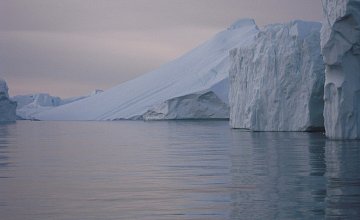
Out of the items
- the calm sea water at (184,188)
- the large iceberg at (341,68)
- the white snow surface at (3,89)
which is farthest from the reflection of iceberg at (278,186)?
the white snow surface at (3,89)

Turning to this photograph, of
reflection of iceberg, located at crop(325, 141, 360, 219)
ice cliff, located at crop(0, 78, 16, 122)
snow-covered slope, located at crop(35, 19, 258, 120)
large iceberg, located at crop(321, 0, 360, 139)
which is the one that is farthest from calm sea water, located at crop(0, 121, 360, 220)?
ice cliff, located at crop(0, 78, 16, 122)

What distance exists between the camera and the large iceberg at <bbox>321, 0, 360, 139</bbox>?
2169 cm

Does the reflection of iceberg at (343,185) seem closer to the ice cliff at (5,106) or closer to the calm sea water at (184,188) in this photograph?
the calm sea water at (184,188)

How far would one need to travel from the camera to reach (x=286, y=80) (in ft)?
106

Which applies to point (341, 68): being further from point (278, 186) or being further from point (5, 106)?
point (5, 106)

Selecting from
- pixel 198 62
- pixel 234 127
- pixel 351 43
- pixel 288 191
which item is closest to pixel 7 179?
pixel 288 191

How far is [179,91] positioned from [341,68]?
64.2m

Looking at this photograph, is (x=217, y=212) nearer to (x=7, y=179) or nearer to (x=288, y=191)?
(x=288, y=191)

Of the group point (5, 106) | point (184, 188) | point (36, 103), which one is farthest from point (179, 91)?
point (36, 103)

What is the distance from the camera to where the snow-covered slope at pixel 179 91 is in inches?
2773

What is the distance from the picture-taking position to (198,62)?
97.8m

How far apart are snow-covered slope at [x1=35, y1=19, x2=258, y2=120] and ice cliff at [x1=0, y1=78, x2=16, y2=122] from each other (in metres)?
16.0

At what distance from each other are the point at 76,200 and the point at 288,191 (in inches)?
123

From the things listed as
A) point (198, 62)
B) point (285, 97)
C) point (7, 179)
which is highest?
point (198, 62)
